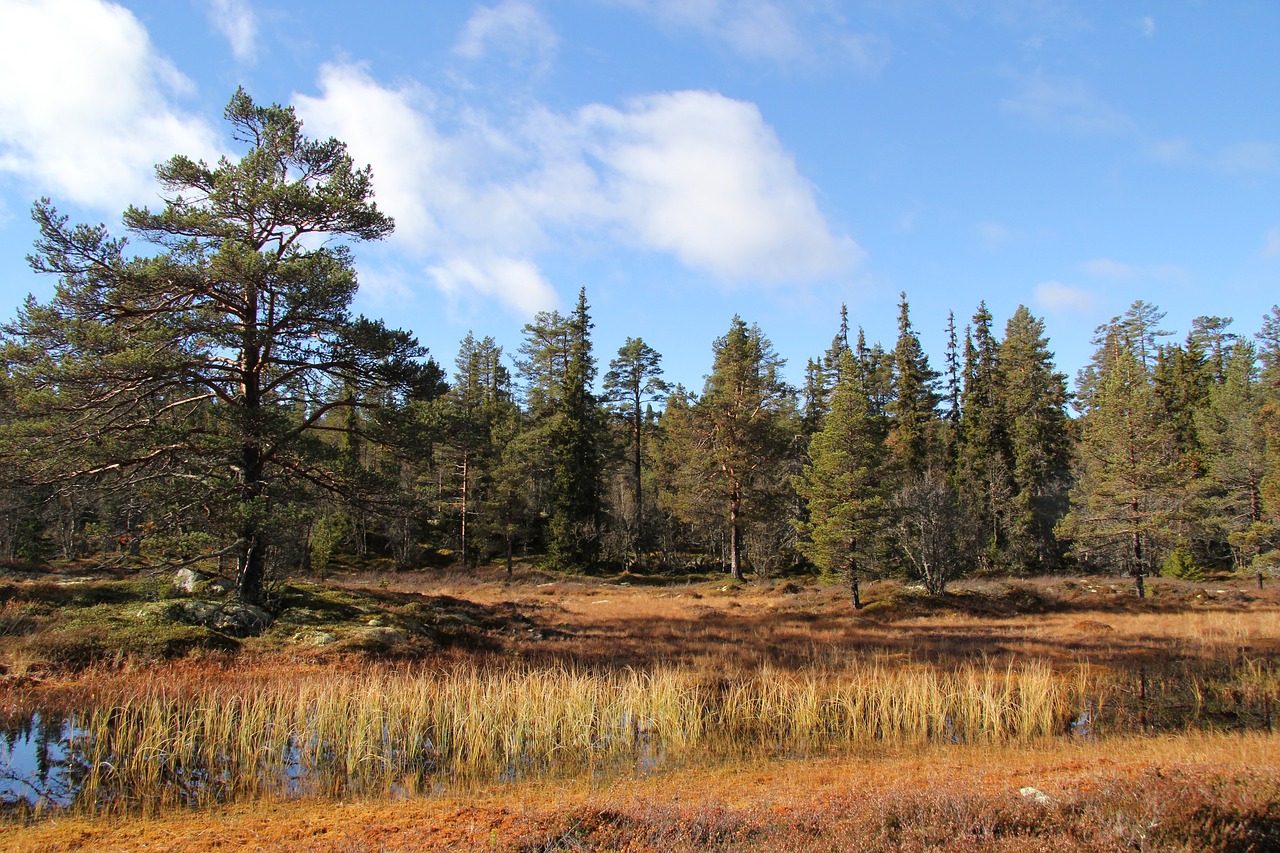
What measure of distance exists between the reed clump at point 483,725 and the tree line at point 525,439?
5.09m

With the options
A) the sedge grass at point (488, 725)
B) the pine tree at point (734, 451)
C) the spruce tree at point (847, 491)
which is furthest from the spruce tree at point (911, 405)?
the sedge grass at point (488, 725)

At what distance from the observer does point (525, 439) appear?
43000mm

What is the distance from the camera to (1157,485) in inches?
1216

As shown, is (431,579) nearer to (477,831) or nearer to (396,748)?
(396,748)

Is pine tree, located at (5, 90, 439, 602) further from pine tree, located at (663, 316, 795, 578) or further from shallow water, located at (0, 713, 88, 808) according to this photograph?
pine tree, located at (663, 316, 795, 578)

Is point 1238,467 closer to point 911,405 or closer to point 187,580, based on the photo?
point 911,405

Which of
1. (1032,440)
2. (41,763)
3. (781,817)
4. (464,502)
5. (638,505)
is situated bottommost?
(41,763)

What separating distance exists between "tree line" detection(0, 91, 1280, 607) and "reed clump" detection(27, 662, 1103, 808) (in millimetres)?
5089

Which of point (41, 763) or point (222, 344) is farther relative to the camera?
point (222, 344)

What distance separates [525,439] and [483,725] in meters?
34.4

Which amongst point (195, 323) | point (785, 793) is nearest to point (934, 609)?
point (785, 793)

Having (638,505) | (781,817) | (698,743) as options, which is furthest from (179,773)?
(638,505)

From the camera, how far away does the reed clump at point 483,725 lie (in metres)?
7.80

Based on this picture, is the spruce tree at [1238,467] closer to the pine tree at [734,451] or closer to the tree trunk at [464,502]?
the pine tree at [734,451]
